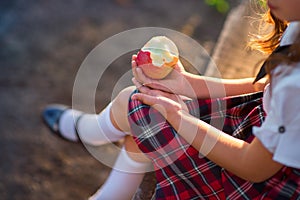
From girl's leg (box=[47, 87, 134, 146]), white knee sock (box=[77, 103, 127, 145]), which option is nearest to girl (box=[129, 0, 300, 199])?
girl's leg (box=[47, 87, 134, 146])

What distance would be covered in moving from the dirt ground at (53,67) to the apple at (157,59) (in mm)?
757

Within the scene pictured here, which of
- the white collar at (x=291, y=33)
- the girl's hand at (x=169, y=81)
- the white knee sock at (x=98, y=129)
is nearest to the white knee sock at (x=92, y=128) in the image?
the white knee sock at (x=98, y=129)

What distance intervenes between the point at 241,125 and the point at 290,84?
286mm

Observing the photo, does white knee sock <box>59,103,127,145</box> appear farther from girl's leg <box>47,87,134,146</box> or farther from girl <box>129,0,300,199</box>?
girl <box>129,0,300,199</box>

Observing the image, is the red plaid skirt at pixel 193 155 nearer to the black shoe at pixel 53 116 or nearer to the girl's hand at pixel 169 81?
the girl's hand at pixel 169 81

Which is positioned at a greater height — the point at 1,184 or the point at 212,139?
the point at 212,139

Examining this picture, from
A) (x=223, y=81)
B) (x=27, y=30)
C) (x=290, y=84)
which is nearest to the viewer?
(x=290, y=84)

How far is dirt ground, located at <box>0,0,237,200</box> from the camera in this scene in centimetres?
188

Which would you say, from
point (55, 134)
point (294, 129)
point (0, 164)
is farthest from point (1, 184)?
point (294, 129)

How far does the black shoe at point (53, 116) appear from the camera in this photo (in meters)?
2.02

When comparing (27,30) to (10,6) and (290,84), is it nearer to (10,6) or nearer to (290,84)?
(10,6)

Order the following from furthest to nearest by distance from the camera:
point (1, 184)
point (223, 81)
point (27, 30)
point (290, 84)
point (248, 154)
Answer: point (27, 30) < point (1, 184) < point (223, 81) < point (248, 154) < point (290, 84)

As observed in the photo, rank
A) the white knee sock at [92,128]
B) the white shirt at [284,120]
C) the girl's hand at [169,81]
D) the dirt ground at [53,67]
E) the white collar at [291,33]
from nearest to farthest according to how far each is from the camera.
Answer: the white shirt at [284,120]
the white collar at [291,33]
the girl's hand at [169,81]
the white knee sock at [92,128]
the dirt ground at [53,67]

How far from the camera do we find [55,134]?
6.71 feet
